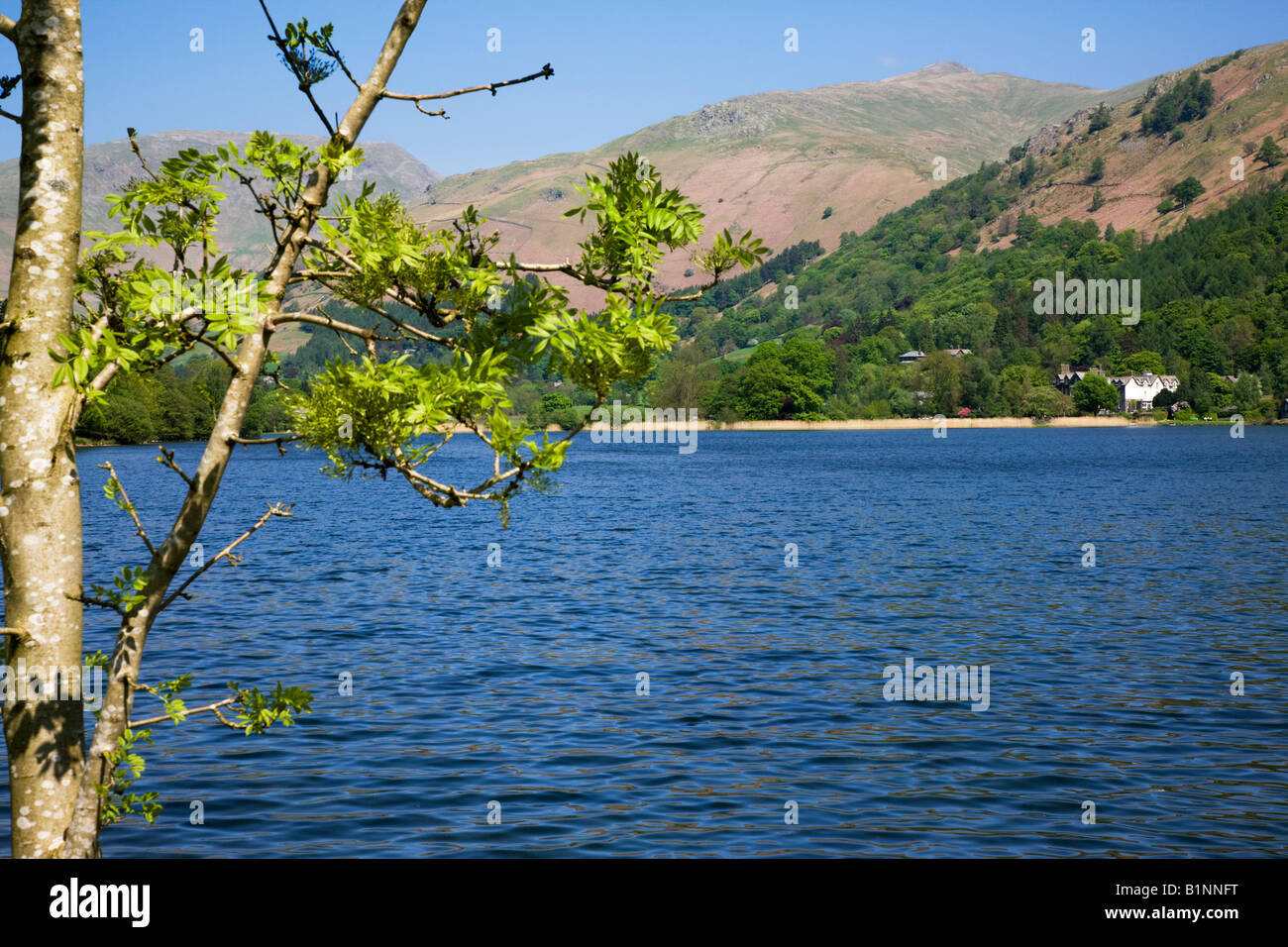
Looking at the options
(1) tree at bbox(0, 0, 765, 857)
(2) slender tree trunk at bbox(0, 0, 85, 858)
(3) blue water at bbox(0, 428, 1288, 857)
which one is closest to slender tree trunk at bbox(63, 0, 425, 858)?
(1) tree at bbox(0, 0, 765, 857)

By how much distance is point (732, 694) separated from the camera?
2730 cm

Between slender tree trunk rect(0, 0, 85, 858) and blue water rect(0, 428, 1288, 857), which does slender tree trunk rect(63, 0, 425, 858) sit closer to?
slender tree trunk rect(0, 0, 85, 858)

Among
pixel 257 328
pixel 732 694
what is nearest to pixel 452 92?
pixel 257 328

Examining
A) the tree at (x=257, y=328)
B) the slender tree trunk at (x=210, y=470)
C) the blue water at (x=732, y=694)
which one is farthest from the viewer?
the blue water at (x=732, y=694)

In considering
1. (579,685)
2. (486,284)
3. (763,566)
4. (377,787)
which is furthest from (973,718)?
(763,566)

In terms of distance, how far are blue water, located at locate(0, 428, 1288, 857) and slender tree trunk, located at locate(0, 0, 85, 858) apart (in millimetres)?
9794

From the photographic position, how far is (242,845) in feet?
58.2

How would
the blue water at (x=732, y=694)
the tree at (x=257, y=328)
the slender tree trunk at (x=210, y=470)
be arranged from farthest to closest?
the blue water at (x=732, y=694)
the slender tree trunk at (x=210, y=470)
the tree at (x=257, y=328)

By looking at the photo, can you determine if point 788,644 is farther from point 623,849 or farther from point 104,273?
point 104,273

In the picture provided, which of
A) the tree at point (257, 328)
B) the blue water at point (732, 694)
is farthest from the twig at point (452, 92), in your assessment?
the blue water at point (732, 694)

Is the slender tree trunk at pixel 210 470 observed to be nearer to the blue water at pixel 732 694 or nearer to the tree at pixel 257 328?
the tree at pixel 257 328

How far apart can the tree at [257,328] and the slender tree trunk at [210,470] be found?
16 mm

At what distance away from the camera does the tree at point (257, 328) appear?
7730 mm
